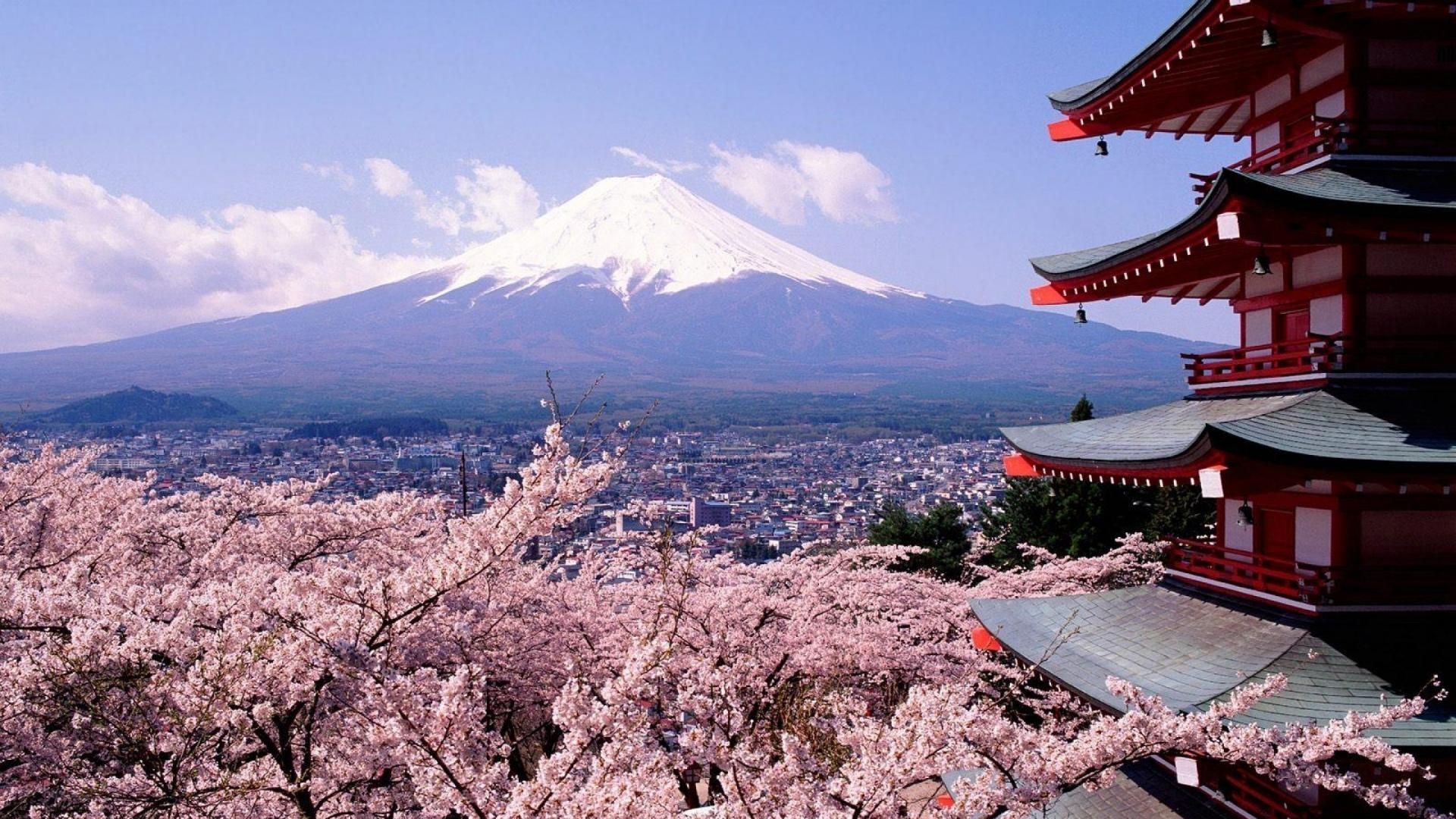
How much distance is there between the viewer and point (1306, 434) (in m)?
5.14

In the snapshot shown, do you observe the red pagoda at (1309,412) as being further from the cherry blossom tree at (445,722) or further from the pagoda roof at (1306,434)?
the cherry blossom tree at (445,722)

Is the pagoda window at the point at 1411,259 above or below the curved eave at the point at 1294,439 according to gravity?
above

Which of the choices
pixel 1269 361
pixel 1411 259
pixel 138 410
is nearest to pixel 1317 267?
pixel 1411 259

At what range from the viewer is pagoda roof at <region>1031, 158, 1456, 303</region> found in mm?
5070

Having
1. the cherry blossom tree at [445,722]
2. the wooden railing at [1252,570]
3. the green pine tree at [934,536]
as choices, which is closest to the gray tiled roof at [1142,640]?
the wooden railing at [1252,570]

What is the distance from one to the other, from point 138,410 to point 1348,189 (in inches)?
2435

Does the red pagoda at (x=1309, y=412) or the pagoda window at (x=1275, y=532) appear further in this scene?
the pagoda window at (x=1275, y=532)

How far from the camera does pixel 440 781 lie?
396 cm

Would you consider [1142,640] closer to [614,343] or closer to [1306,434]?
[1306,434]

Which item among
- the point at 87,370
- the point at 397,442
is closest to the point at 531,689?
the point at 397,442

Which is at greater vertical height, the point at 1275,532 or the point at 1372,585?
the point at 1275,532

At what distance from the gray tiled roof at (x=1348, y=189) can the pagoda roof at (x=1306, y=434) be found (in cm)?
105

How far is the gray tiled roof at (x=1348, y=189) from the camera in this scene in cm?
506

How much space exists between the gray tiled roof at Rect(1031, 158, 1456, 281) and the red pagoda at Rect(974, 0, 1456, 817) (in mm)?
16
